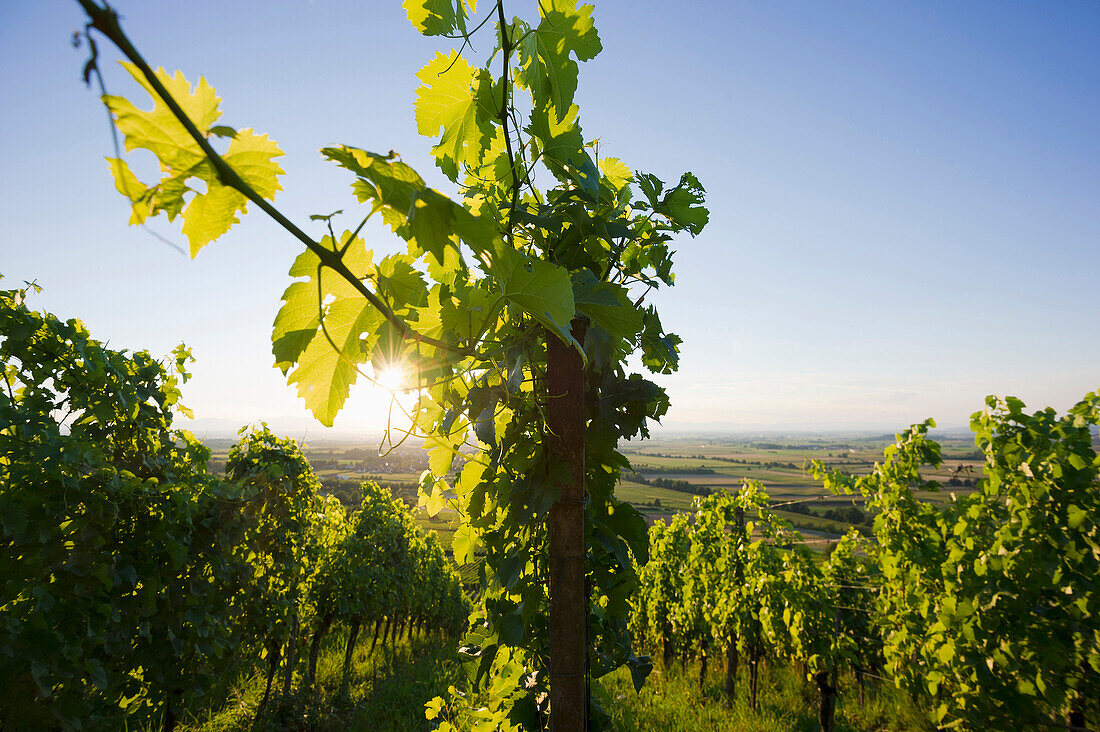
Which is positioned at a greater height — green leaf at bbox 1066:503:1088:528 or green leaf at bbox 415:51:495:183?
green leaf at bbox 415:51:495:183

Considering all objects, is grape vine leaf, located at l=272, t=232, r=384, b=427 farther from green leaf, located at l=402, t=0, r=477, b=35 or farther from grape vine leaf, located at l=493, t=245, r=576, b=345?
green leaf, located at l=402, t=0, r=477, b=35

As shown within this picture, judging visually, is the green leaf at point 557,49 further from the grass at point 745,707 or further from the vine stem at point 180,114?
the grass at point 745,707

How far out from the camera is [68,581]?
3.30 meters

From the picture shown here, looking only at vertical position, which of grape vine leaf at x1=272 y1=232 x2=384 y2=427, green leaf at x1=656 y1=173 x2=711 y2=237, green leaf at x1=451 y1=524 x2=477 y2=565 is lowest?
green leaf at x1=451 y1=524 x2=477 y2=565

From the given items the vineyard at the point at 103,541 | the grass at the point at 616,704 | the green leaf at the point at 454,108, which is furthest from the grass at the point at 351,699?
the green leaf at the point at 454,108

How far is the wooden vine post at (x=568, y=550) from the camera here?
1.55 m

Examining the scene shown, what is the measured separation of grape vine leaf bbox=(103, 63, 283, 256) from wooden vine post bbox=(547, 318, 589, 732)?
970 millimetres

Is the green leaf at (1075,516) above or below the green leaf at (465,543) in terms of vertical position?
below

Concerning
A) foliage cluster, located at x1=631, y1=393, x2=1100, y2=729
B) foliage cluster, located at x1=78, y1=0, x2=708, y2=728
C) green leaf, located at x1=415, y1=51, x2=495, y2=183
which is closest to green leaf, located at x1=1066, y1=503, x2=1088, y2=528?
foliage cluster, located at x1=631, y1=393, x2=1100, y2=729

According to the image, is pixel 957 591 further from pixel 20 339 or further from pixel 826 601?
pixel 20 339

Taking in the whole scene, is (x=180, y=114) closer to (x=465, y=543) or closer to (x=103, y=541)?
(x=465, y=543)

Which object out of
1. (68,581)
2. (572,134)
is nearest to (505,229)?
(572,134)

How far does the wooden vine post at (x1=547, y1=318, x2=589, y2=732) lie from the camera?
155 cm

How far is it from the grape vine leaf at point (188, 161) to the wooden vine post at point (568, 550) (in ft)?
3.18
